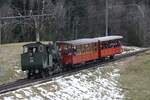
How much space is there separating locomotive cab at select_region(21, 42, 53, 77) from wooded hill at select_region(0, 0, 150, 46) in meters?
34.2

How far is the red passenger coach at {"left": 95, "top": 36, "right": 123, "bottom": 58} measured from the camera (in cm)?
4672

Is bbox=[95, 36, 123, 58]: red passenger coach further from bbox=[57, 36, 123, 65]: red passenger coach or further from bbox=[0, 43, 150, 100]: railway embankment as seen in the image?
bbox=[0, 43, 150, 100]: railway embankment

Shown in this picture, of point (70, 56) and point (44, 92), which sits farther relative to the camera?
point (70, 56)

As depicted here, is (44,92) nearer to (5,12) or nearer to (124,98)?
(124,98)

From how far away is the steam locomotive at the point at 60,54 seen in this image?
116 ft

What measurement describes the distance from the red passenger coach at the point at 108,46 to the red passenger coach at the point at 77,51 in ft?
5.01

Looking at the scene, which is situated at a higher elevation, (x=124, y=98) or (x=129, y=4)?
(x=129, y=4)

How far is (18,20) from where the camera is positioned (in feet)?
234

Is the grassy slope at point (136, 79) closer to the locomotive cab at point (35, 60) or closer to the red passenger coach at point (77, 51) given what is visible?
the red passenger coach at point (77, 51)

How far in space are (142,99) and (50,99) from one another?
278 inches

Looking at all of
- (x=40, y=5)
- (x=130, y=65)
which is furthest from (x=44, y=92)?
(x=40, y=5)

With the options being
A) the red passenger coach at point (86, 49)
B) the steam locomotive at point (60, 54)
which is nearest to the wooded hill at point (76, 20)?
the red passenger coach at point (86, 49)

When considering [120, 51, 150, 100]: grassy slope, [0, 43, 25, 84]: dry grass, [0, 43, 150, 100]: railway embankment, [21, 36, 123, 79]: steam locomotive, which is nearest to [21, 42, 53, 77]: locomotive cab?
[21, 36, 123, 79]: steam locomotive

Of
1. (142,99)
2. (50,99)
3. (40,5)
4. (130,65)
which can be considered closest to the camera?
(50,99)
